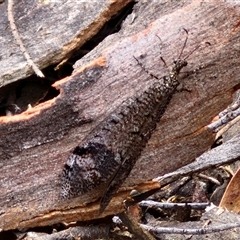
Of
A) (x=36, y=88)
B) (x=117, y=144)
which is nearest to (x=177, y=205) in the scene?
(x=117, y=144)

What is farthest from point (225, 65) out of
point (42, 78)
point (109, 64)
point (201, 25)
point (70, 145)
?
point (42, 78)

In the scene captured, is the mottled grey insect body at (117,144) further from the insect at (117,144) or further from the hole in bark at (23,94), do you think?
the hole in bark at (23,94)

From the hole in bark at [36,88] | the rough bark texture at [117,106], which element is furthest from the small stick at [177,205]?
the hole in bark at [36,88]

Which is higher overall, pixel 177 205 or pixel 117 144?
pixel 117 144

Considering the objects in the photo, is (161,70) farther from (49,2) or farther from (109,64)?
(49,2)

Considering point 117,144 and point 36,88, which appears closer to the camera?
point 117,144

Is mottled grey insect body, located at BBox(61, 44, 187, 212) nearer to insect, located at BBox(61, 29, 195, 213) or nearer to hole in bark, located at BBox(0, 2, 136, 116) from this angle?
insect, located at BBox(61, 29, 195, 213)

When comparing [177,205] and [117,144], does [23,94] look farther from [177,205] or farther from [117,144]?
[177,205]
